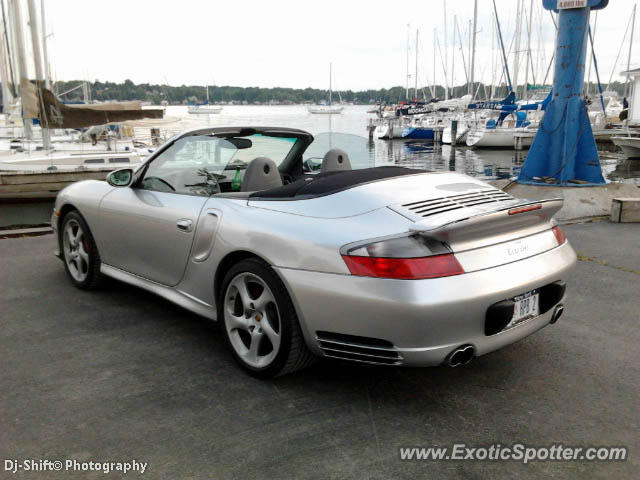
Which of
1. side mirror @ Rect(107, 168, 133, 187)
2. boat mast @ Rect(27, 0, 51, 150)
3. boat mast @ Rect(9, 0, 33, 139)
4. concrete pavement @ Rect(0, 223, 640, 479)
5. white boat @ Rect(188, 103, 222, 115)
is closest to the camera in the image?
concrete pavement @ Rect(0, 223, 640, 479)

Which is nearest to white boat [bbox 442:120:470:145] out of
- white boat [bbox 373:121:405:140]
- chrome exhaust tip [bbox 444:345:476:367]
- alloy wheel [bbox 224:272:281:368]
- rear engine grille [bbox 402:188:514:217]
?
white boat [bbox 373:121:405:140]

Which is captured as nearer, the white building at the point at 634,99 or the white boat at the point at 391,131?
the white building at the point at 634,99

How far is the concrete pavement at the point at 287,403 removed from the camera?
2.43 metres

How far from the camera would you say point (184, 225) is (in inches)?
141

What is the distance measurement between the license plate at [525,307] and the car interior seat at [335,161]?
1702 mm

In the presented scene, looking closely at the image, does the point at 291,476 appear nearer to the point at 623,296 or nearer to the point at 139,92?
the point at 623,296

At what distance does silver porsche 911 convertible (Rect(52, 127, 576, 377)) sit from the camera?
2.61 metres

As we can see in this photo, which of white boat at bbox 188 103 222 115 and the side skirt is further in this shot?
white boat at bbox 188 103 222 115

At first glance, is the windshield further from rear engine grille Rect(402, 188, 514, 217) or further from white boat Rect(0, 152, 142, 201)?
white boat Rect(0, 152, 142, 201)

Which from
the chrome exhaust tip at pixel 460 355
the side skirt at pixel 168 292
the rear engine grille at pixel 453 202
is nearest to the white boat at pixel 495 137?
the rear engine grille at pixel 453 202

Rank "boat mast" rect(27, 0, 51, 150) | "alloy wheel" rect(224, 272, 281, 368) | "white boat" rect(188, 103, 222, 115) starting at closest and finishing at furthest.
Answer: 1. "alloy wheel" rect(224, 272, 281, 368)
2. "boat mast" rect(27, 0, 51, 150)
3. "white boat" rect(188, 103, 222, 115)

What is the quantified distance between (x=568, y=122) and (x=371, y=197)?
6.48 metres

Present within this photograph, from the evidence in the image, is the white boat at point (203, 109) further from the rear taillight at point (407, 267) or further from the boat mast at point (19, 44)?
the rear taillight at point (407, 267)

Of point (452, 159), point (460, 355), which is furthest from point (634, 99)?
point (460, 355)
